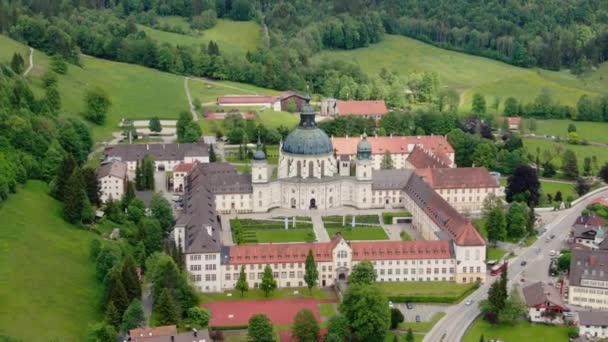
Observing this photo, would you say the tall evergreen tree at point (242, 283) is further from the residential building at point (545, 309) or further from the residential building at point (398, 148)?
the residential building at point (398, 148)

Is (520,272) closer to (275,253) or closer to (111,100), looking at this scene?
(275,253)

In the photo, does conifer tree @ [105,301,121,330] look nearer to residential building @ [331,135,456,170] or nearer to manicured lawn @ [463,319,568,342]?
manicured lawn @ [463,319,568,342]

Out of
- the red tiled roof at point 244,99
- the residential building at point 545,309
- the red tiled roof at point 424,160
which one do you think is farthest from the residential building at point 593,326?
the red tiled roof at point 244,99

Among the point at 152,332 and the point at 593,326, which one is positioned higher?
the point at 152,332

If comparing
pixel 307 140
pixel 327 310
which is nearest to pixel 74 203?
pixel 307 140

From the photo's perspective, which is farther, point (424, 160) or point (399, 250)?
point (424, 160)

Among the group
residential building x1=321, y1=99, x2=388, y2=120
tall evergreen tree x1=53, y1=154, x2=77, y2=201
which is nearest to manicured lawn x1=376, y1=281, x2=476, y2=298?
tall evergreen tree x1=53, y1=154, x2=77, y2=201

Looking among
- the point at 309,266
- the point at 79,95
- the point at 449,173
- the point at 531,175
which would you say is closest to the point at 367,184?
the point at 449,173
